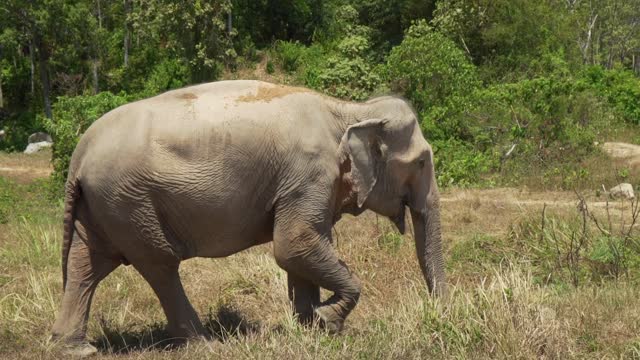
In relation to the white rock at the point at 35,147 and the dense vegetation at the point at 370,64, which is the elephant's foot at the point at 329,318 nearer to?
the dense vegetation at the point at 370,64

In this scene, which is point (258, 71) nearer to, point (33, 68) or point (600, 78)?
point (33, 68)

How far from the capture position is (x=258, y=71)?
33094mm

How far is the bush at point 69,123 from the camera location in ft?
53.2

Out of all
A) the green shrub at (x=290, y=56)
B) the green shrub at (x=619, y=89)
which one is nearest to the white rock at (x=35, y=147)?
the green shrub at (x=290, y=56)

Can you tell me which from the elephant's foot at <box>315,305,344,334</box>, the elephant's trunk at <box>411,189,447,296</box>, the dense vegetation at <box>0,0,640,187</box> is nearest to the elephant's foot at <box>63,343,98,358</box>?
the elephant's foot at <box>315,305,344,334</box>

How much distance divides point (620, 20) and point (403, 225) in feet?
163

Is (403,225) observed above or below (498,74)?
above

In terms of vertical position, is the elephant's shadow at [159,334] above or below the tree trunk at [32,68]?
above

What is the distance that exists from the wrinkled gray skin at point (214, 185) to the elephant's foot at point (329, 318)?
0.03 ft

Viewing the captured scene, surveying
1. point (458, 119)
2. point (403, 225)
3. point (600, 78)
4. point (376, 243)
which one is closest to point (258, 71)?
point (600, 78)

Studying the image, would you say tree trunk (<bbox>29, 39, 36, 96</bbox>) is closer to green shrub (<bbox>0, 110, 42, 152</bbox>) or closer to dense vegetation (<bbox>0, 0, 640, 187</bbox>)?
dense vegetation (<bbox>0, 0, 640, 187</bbox>)

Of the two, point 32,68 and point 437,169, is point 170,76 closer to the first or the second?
point 32,68

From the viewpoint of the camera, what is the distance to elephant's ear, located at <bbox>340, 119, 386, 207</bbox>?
6.32 meters

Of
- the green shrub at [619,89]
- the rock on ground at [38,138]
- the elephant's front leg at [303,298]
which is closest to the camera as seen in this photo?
the elephant's front leg at [303,298]
